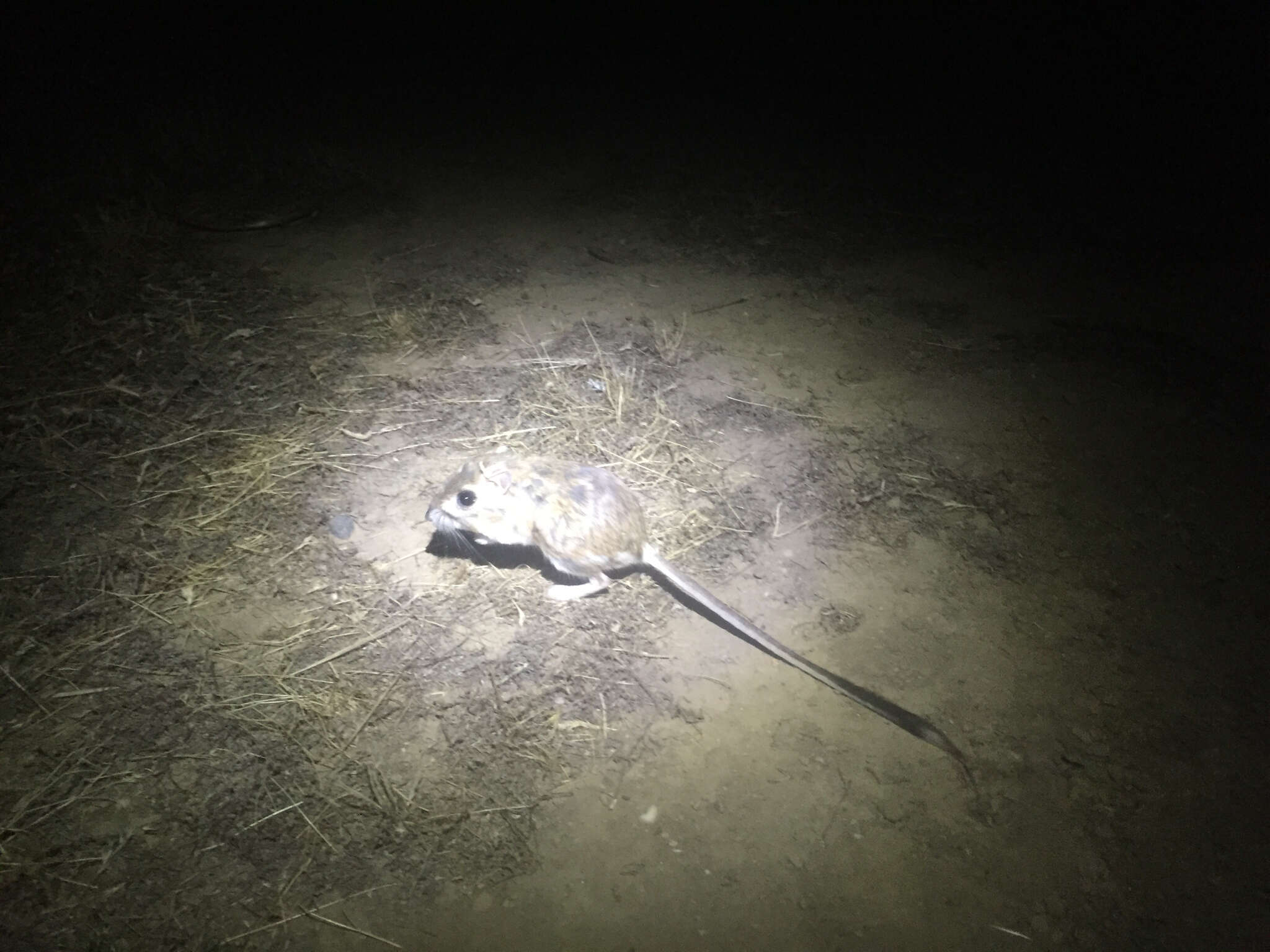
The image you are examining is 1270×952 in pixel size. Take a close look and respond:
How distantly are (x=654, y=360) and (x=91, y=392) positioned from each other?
3380 millimetres

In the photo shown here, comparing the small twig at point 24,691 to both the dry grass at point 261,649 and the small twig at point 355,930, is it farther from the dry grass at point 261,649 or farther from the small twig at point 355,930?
the small twig at point 355,930

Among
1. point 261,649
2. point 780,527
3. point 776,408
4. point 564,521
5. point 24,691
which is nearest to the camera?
point 24,691

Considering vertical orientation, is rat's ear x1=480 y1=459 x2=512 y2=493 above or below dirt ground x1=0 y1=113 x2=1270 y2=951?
above

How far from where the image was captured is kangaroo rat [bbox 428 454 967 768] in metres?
3.19

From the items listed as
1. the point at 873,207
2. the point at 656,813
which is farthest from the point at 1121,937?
the point at 873,207

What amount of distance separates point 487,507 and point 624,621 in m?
0.80

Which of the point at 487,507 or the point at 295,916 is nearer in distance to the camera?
the point at 295,916

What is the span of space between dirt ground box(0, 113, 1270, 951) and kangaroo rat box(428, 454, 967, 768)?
0.55 ft

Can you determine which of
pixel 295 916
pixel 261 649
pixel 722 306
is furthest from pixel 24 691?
pixel 722 306

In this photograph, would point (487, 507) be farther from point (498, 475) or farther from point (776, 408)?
point (776, 408)

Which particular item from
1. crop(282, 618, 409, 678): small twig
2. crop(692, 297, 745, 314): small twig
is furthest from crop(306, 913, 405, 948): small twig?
crop(692, 297, 745, 314): small twig

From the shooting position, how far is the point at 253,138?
7.32 meters

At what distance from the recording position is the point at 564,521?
3.20 meters

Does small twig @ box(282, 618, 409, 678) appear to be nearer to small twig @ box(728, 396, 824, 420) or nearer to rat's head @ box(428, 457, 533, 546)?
rat's head @ box(428, 457, 533, 546)
